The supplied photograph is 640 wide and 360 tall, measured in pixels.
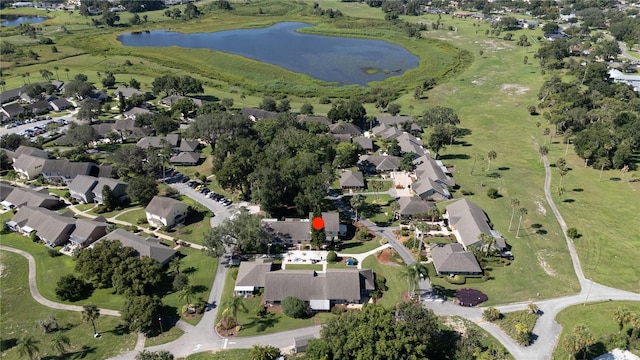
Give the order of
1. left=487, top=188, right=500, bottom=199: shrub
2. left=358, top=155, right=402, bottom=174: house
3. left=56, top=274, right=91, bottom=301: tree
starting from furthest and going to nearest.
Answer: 1. left=358, top=155, right=402, bottom=174: house
2. left=487, top=188, right=500, bottom=199: shrub
3. left=56, top=274, right=91, bottom=301: tree

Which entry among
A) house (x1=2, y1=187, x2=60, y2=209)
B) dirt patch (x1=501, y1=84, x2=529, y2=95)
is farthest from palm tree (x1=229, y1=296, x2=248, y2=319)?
dirt patch (x1=501, y1=84, x2=529, y2=95)

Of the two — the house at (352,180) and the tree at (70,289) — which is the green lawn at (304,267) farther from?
the tree at (70,289)

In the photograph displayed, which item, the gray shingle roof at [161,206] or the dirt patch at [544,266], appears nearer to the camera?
the dirt patch at [544,266]

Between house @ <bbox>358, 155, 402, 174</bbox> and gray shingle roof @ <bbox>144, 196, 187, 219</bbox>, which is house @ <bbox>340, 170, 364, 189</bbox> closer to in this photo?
house @ <bbox>358, 155, 402, 174</bbox>

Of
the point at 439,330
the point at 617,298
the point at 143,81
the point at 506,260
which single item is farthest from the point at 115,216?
the point at 143,81

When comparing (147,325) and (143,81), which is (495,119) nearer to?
(147,325)

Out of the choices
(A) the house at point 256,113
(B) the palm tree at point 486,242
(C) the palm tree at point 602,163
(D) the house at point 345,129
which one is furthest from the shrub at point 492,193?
(A) the house at point 256,113
